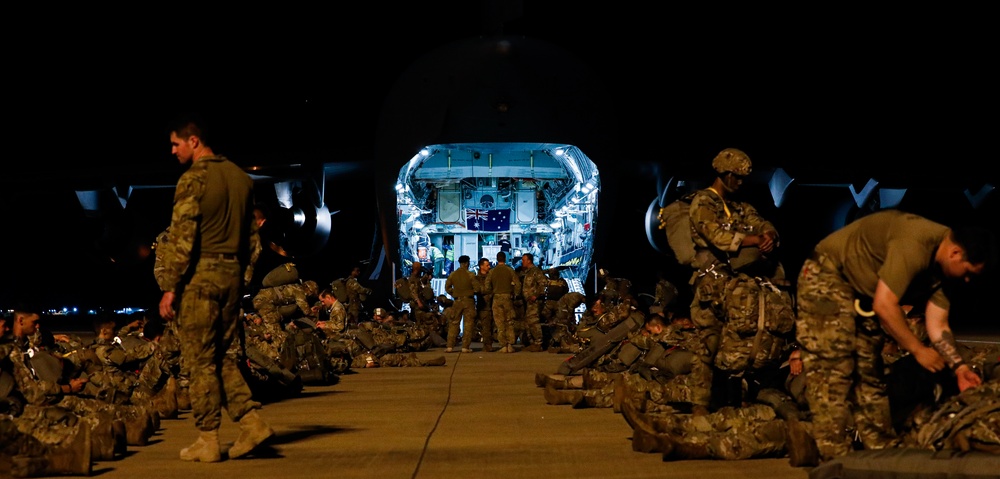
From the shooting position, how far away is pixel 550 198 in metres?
24.9

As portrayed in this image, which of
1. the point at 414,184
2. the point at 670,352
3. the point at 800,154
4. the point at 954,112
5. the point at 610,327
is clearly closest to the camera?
the point at 670,352

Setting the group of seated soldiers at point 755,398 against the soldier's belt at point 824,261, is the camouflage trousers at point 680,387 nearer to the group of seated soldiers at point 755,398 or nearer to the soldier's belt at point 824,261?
the group of seated soldiers at point 755,398

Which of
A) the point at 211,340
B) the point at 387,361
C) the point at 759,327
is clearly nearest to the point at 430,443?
the point at 211,340

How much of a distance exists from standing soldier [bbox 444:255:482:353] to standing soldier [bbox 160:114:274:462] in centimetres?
1156

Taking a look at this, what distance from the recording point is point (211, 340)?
5.97 metres

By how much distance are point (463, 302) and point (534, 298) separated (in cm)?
112

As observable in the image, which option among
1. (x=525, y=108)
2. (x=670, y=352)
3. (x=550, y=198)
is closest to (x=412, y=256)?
(x=550, y=198)

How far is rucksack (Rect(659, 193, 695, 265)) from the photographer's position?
23.7ft

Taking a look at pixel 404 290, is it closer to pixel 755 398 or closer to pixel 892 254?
pixel 755 398

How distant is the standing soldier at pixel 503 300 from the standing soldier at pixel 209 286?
11390 millimetres

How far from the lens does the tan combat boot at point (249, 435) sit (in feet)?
20.0

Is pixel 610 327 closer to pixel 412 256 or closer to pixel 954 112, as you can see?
→ pixel 412 256

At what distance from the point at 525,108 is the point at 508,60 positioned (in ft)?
4.00

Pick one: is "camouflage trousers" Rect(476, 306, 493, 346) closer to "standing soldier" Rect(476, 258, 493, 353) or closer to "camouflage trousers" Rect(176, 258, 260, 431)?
"standing soldier" Rect(476, 258, 493, 353)
